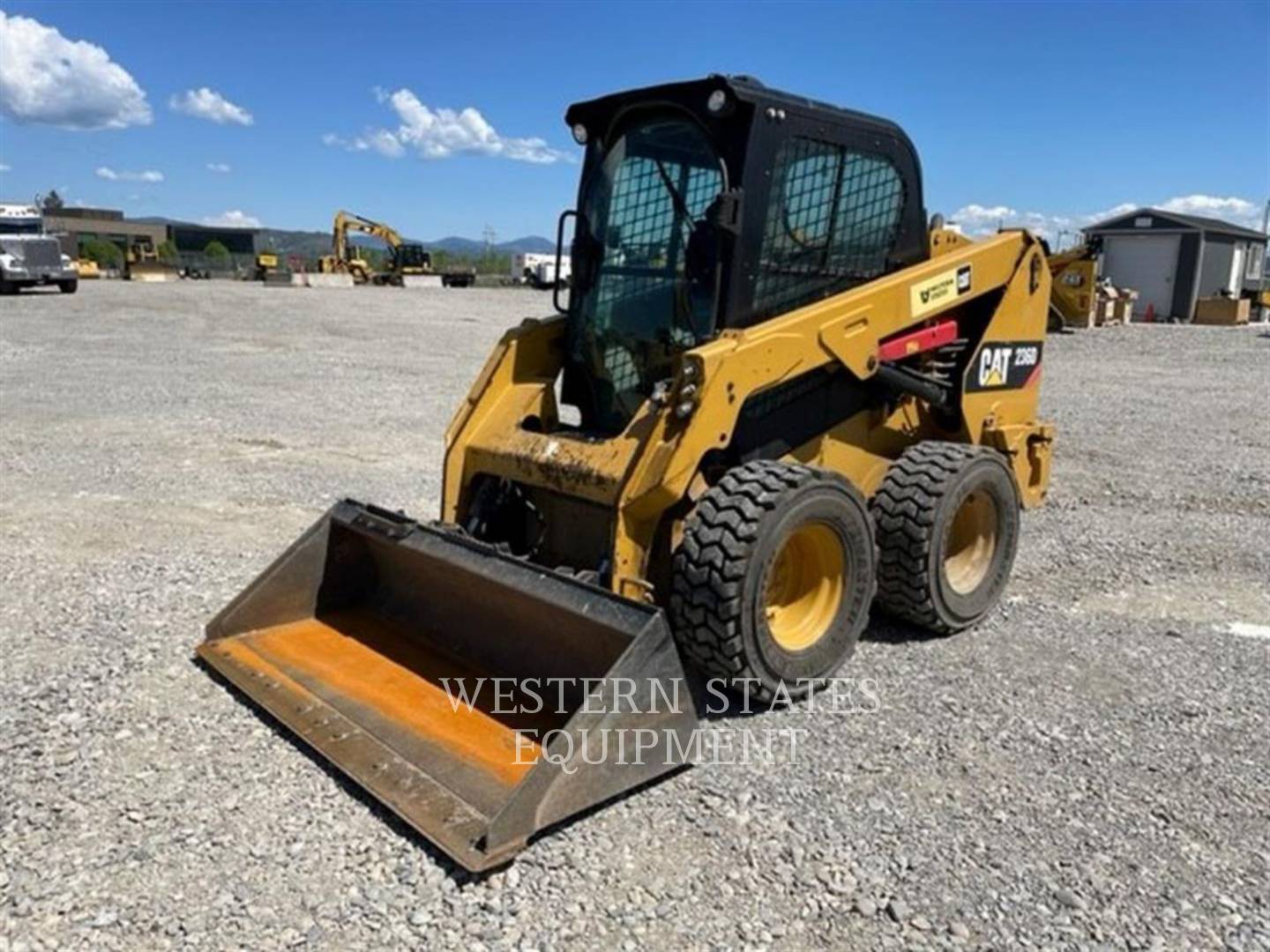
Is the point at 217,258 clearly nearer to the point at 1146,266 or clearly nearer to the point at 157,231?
the point at 157,231

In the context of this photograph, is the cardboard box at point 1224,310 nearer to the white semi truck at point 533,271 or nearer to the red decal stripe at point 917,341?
the white semi truck at point 533,271

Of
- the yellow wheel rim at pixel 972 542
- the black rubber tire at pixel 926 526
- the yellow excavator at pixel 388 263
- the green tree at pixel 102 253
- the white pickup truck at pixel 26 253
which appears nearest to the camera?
the black rubber tire at pixel 926 526

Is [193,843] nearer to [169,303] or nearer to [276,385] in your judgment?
[276,385]

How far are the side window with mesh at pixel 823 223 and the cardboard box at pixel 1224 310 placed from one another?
97.8 feet

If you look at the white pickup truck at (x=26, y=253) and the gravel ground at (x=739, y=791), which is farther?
the white pickup truck at (x=26, y=253)

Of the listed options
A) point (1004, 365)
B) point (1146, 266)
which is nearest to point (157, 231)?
point (1146, 266)

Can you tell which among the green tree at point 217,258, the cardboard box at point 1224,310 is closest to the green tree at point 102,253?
the green tree at point 217,258

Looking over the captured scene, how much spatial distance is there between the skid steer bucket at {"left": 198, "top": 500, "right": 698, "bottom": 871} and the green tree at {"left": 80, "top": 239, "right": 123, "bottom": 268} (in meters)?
64.1

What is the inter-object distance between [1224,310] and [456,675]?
32.2m

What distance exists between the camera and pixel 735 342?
12.1ft

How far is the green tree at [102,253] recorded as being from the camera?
61.9m

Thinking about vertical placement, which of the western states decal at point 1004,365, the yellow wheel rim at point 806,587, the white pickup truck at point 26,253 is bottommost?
the yellow wheel rim at point 806,587

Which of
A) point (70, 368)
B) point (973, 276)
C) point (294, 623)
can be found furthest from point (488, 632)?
point (70, 368)

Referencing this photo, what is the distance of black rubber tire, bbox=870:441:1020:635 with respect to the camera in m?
4.36
